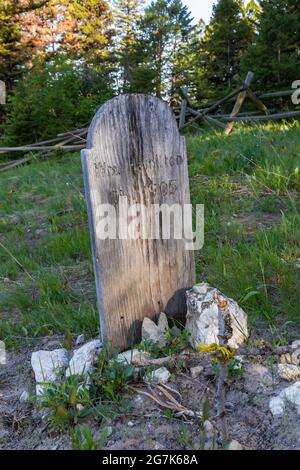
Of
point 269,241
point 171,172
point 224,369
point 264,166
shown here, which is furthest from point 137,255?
point 264,166

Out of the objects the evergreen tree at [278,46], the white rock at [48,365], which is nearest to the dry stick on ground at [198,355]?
the white rock at [48,365]

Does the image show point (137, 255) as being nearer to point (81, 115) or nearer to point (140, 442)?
point (140, 442)

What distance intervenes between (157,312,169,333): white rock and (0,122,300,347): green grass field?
1.33ft

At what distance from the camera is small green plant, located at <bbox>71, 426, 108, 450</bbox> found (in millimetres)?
1521

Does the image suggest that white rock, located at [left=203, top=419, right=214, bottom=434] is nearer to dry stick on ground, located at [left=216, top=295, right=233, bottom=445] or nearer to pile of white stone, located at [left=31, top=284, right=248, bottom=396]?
dry stick on ground, located at [left=216, top=295, right=233, bottom=445]

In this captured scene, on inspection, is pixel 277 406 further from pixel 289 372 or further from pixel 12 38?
pixel 12 38

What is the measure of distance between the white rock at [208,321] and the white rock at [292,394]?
14.4 inches

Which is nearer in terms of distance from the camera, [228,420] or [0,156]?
[228,420]

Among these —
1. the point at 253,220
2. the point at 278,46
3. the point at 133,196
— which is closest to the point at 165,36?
the point at 278,46

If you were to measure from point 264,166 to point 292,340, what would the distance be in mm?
2661

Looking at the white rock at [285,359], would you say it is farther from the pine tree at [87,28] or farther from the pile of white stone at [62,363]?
the pine tree at [87,28]

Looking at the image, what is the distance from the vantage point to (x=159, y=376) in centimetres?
189

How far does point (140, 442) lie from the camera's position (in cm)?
158

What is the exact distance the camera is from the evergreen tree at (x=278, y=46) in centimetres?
993
